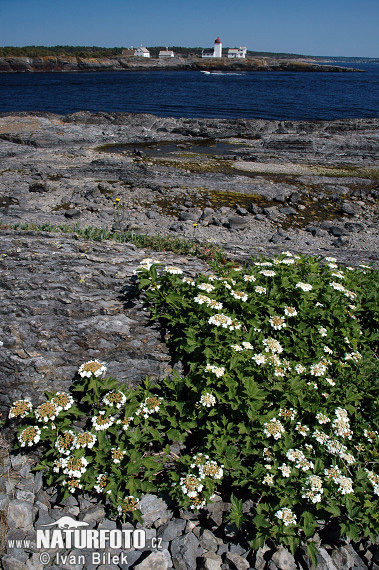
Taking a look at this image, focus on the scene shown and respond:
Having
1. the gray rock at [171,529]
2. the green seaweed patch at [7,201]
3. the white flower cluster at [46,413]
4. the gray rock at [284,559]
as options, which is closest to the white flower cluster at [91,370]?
the white flower cluster at [46,413]

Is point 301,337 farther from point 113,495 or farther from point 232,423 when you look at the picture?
point 113,495

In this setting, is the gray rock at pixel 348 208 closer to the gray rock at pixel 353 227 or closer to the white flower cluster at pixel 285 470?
the gray rock at pixel 353 227

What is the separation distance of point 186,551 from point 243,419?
1.30m

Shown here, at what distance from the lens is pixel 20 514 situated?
3.64 m

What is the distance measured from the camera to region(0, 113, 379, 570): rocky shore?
3637 mm

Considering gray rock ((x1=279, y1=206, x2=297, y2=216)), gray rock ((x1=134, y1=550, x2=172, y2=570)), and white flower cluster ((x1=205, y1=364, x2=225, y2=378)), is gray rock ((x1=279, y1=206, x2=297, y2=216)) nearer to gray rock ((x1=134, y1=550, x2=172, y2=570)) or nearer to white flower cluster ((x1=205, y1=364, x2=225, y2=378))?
white flower cluster ((x1=205, y1=364, x2=225, y2=378))

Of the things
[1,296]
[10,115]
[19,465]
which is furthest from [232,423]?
[10,115]

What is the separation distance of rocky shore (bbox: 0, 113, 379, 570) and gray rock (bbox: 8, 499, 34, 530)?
10mm

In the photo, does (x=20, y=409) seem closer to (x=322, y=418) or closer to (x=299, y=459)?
(x=299, y=459)

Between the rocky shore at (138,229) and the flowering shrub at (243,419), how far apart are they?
1.10 ft

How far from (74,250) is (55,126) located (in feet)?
97.7

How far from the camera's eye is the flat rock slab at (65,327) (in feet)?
15.2

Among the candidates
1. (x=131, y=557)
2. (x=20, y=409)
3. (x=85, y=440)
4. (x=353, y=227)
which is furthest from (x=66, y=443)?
(x=353, y=227)

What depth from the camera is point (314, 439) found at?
3.88 meters
